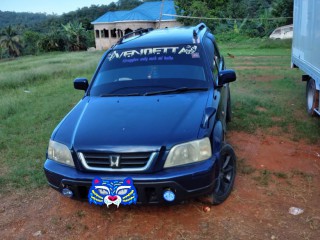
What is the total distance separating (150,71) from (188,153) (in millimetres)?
1614

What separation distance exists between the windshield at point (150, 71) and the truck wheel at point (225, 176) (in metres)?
0.89

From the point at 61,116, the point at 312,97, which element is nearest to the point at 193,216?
the point at 312,97

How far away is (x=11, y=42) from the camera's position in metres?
63.4

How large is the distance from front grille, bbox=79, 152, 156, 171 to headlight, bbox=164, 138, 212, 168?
0.17 meters

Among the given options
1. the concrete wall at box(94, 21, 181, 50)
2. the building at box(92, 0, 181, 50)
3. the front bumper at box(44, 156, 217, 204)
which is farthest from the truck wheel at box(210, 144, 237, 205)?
the concrete wall at box(94, 21, 181, 50)

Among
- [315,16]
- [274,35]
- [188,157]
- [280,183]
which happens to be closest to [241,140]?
[280,183]

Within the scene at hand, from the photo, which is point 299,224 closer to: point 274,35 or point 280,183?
point 280,183

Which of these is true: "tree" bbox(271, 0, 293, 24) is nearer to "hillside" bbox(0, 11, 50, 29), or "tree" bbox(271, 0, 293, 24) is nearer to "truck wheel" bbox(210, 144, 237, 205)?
"truck wheel" bbox(210, 144, 237, 205)

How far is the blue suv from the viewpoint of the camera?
3240 millimetres

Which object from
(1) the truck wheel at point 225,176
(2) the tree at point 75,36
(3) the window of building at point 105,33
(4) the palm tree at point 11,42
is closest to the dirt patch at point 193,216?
(1) the truck wheel at point 225,176

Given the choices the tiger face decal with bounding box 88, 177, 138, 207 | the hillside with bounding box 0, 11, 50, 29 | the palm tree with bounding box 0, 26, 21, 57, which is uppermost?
Result: the hillside with bounding box 0, 11, 50, 29

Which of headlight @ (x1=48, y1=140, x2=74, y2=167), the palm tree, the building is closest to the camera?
headlight @ (x1=48, y1=140, x2=74, y2=167)

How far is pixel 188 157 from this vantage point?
3.29 meters

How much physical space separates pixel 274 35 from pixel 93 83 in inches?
1260
